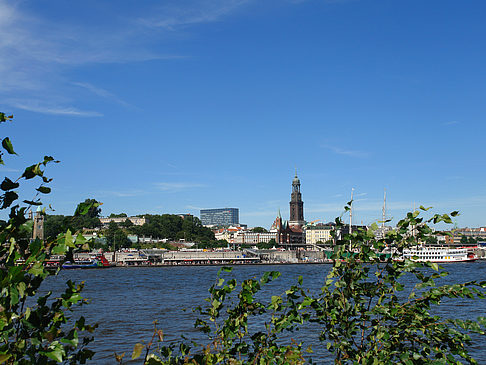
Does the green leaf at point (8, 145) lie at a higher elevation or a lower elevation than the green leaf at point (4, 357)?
higher

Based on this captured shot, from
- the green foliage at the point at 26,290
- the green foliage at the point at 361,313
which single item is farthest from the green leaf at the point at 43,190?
the green foliage at the point at 361,313

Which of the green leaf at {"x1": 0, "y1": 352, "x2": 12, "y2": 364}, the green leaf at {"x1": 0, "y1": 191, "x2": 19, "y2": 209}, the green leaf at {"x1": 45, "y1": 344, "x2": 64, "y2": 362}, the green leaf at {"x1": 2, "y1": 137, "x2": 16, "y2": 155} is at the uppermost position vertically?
the green leaf at {"x1": 2, "y1": 137, "x2": 16, "y2": 155}

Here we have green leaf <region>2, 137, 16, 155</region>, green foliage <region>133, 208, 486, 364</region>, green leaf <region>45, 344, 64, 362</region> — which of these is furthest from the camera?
green foliage <region>133, 208, 486, 364</region>

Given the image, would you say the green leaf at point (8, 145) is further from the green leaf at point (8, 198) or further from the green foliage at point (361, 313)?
the green foliage at point (361, 313)

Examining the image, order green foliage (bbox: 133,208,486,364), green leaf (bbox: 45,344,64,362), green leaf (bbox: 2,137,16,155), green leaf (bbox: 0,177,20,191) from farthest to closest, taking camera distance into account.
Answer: green foliage (bbox: 133,208,486,364), green leaf (bbox: 0,177,20,191), green leaf (bbox: 2,137,16,155), green leaf (bbox: 45,344,64,362)

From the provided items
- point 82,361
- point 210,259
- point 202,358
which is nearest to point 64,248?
point 82,361

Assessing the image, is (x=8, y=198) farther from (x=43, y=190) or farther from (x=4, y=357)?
(x=4, y=357)

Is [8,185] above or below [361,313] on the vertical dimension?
above

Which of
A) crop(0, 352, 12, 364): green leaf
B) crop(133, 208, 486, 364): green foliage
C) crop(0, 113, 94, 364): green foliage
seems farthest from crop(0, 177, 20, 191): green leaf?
→ crop(133, 208, 486, 364): green foliage

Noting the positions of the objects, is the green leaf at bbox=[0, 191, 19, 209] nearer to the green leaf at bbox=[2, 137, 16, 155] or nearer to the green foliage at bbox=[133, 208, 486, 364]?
the green leaf at bbox=[2, 137, 16, 155]

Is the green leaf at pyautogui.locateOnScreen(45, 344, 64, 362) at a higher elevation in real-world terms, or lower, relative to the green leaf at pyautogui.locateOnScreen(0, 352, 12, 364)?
higher

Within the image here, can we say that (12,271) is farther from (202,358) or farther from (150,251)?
(150,251)

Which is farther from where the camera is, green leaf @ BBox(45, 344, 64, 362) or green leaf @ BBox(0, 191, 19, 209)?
green leaf @ BBox(0, 191, 19, 209)

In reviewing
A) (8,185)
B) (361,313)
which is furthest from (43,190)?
(361,313)
